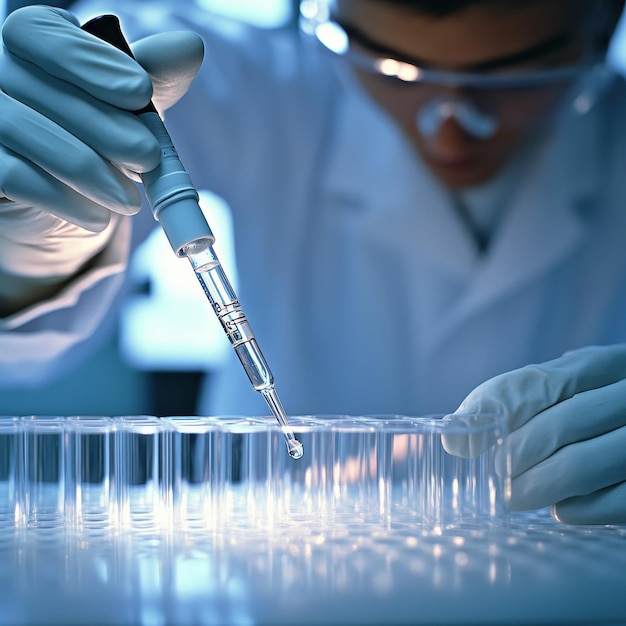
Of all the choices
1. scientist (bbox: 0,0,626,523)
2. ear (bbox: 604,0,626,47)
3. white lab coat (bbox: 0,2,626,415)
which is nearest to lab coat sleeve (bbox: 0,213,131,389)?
scientist (bbox: 0,0,626,523)

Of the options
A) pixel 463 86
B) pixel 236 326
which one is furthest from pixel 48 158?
pixel 463 86

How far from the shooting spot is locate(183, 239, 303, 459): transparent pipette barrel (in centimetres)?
85

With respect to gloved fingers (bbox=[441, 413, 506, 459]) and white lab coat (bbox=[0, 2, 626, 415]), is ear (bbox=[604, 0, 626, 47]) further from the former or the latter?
gloved fingers (bbox=[441, 413, 506, 459])

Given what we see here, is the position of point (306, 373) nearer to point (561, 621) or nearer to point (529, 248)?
point (529, 248)

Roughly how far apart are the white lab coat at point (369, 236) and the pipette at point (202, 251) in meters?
1.05

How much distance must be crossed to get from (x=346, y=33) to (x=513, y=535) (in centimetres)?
116

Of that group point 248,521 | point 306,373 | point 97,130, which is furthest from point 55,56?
point 306,373

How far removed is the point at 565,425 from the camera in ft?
3.00

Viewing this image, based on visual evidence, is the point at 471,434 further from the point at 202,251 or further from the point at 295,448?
the point at 202,251

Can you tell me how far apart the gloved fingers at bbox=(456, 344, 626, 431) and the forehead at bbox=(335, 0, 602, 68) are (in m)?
0.80

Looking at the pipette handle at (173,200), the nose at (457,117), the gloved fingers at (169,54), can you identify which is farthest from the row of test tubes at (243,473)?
the nose at (457,117)

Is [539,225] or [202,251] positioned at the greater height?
[539,225]

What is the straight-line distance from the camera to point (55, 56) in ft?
2.89

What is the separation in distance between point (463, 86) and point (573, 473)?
1.17 m
